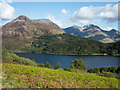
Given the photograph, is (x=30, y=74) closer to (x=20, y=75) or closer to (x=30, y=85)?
(x=20, y=75)

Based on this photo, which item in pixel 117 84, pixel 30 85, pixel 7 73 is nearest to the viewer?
pixel 30 85

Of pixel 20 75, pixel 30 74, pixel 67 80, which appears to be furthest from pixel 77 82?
pixel 20 75

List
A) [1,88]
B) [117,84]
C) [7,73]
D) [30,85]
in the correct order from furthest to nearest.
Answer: [117,84] < [7,73] < [30,85] < [1,88]

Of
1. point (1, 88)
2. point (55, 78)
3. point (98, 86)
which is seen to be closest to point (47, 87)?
point (55, 78)

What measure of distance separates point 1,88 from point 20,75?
397 centimetres

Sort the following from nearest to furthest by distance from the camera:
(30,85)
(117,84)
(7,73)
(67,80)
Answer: (30,85)
(7,73)
(67,80)
(117,84)

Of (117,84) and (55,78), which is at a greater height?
(55,78)

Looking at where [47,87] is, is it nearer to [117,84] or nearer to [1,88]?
[1,88]

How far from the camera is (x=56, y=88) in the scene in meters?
13.9

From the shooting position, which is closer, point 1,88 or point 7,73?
point 1,88

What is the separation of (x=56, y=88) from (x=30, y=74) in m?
4.09

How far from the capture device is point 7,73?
607 inches

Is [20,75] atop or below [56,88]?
atop

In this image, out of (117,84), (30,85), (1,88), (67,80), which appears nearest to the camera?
(1,88)
